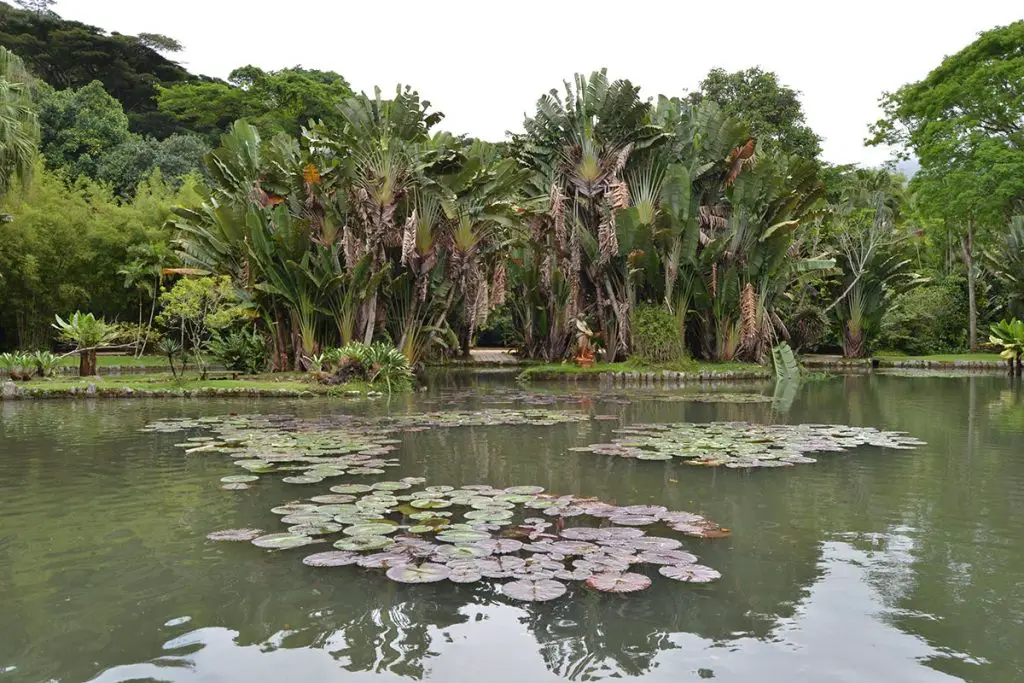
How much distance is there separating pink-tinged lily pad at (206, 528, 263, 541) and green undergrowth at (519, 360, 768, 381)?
13988 mm

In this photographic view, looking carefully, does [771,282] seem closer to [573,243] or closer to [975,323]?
[573,243]

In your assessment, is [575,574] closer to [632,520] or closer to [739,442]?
[632,520]

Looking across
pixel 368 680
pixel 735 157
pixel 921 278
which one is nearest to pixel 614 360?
pixel 735 157

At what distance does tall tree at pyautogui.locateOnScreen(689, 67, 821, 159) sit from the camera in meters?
31.8

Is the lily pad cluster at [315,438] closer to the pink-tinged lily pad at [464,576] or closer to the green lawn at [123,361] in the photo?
the pink-tinged lily pad at [464,576]

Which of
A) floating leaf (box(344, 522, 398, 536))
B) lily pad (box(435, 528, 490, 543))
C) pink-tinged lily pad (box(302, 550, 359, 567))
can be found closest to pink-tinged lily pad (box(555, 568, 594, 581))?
lily pad (box(435, 528, 490, 543))

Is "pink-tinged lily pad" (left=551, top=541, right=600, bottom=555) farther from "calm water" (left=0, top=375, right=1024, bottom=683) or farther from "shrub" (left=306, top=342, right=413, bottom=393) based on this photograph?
"shrub" (left=306, top=342, right=413, bottom=393)

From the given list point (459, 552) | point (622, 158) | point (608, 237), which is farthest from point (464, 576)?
point (622, 158)

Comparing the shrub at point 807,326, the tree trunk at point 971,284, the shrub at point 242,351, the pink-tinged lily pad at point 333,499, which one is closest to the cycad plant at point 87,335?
the shrub at point 242,351

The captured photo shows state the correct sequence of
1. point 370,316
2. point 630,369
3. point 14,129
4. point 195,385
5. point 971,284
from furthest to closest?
point 971,284 < point 630,369 < point 370,316 < point 14,129 < point 195,385

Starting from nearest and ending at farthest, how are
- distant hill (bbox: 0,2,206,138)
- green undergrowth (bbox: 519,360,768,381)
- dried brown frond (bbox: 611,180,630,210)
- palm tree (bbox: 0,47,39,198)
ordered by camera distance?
palm tree (bbox: 0,47,39,198) → dried brown frond (bbox: 611,180,630,210) → green undergrowth (bbox: 519,360,768,381) → distant hill (bbox: 0,2,206,138)

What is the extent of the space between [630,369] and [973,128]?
1400 centimetres

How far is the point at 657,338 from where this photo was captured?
19.5 m

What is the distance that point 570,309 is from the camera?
828 inches
